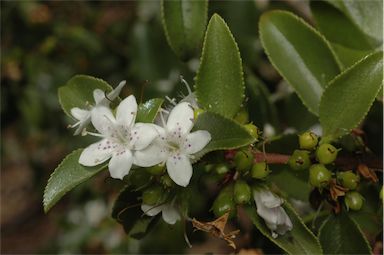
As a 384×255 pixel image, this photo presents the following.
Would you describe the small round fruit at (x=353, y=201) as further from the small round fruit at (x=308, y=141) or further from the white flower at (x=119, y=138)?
the white flower at (x=119, y=138)

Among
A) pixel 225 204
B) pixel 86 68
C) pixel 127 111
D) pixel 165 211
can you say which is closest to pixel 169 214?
pixel 165 211

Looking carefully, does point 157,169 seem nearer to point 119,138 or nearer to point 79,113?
point 119,138

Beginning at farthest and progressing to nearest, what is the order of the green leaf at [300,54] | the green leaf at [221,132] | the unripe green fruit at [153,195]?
the green leaf at [300,54]
the unripe green fruit at [153,195]
the green leaf at [221,132]

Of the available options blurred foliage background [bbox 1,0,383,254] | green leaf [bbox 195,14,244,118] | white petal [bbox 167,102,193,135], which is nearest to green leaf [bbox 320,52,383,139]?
green leaf [bbox 195,14,244,118]

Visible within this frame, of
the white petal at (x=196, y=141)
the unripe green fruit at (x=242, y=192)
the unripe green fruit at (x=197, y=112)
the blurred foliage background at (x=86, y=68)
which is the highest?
the unripe green fruit at (x=197, y=112)

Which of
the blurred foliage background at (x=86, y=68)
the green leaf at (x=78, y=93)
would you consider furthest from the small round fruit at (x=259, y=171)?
the blurred foliage background at (x=86, y=68)

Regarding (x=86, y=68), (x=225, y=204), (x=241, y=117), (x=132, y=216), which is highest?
(x=241, y=117)

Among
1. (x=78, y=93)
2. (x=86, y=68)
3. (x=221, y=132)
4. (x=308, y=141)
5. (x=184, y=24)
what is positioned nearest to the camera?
(x=221, y=132)
